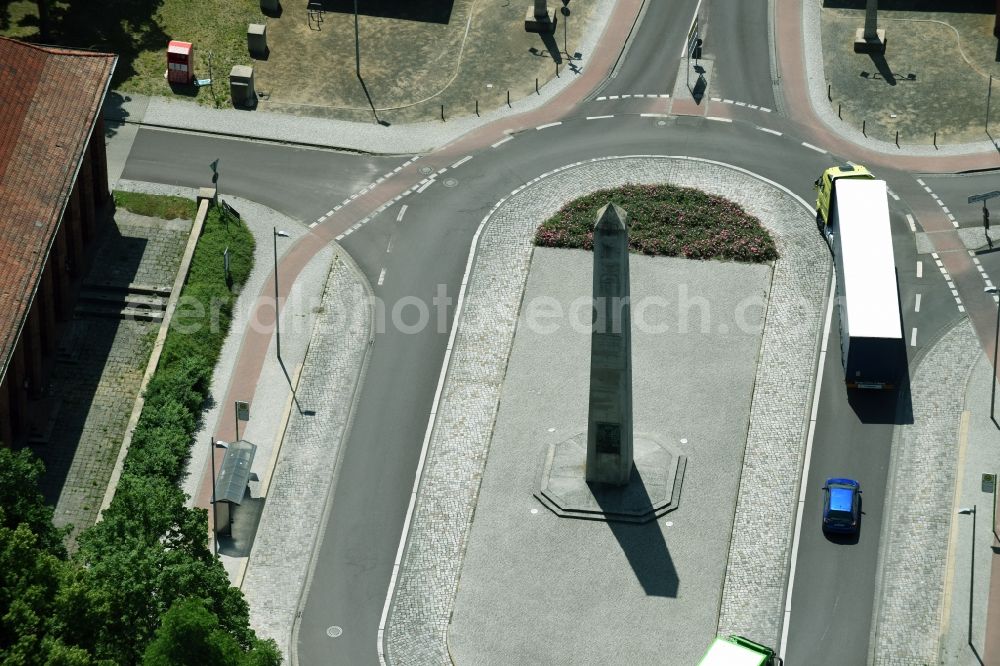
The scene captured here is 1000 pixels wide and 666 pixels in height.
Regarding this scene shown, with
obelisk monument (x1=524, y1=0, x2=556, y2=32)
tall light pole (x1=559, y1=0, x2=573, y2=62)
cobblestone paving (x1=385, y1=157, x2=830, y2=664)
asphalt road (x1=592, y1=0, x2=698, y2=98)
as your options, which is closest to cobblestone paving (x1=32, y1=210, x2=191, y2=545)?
cobblestone paving (x1=385, y1=157, x2=830, y2=664)

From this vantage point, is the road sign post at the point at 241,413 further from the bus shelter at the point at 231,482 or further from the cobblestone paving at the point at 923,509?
the cobblestone paving at the point at 923,509

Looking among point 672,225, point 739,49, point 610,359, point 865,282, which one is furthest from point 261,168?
point 865,282

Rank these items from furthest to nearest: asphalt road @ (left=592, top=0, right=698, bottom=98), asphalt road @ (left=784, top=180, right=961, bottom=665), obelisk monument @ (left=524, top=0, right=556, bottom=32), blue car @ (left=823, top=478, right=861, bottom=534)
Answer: obelisk monument @ (left=524, top=0, right=556, bottom=32) < asphalt road @ (left=592, top=0, right=698, bottom=98) < blue car @ (left=823, top=478, right=861, bottom=534) < asphalt road @ (left=784, top=180, right=961, bottom=665)

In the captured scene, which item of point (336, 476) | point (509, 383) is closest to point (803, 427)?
point (509, 383)

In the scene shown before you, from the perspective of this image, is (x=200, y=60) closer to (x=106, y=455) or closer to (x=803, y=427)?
(x=106, y=455)

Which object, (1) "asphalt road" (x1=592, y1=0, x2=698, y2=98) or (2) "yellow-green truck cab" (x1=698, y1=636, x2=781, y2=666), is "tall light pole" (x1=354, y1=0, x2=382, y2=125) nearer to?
(1) "asphalt road" (x1=592, y1=0, x2=698, y2=98)

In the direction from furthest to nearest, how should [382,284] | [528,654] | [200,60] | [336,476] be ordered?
[200,60], [382,284], [336,476], [528,654]

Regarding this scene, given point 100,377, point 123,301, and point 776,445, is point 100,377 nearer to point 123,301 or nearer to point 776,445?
point 123,301
